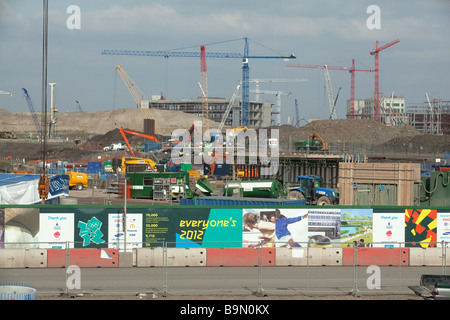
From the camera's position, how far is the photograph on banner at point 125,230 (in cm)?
2309

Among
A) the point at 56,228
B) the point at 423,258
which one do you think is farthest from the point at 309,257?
the point at 56,228

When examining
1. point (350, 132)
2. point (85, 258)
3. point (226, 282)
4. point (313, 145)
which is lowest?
point (226, 282)

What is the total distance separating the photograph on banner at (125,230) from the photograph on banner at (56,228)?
4.95 ft

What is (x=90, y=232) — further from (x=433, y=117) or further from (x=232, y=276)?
(x=433, y=117)

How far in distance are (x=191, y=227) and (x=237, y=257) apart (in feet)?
8.39

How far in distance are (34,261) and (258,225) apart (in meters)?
8.71

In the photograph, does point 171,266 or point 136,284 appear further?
point 171,266

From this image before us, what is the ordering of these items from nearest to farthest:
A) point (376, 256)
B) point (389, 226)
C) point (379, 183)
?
point (376, 256) < point (389, 226) < point (379, 183)

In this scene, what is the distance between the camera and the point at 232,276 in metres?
20.4

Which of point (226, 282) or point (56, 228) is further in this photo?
point (56, 228)
